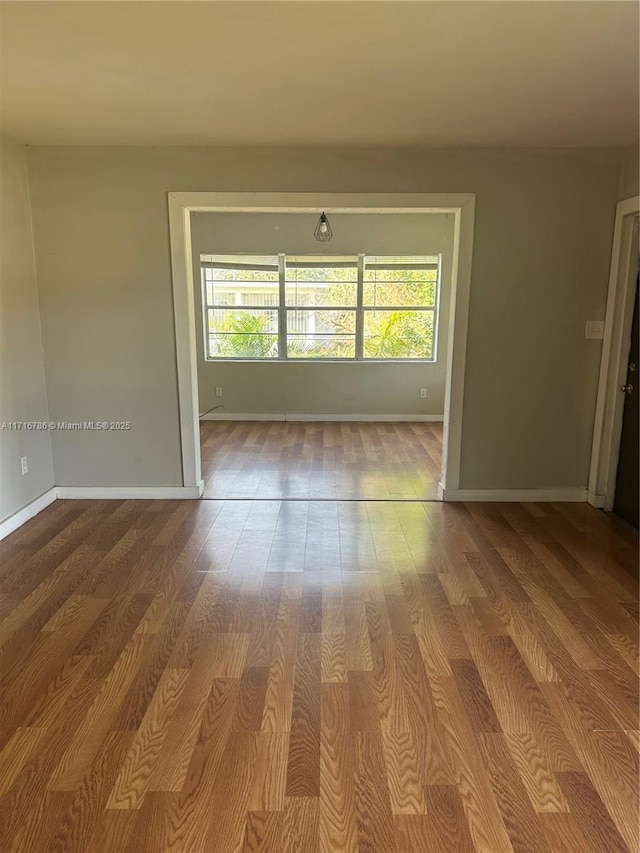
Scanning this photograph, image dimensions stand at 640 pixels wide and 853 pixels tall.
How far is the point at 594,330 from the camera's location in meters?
3.67

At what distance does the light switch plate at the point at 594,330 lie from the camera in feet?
12.0

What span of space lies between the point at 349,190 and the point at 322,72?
4.16 feet

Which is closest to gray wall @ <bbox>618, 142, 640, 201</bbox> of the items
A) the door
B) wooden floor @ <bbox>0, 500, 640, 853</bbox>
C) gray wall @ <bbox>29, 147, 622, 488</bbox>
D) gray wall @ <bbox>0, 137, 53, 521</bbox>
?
gray wall @ <bbox>29, 147, 622, 488</bbox>

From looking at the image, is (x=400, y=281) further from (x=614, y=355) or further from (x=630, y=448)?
(x=630, y=448)

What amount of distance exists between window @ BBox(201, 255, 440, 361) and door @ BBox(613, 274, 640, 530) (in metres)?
3.38

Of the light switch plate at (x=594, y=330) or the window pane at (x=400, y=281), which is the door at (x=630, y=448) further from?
the window pane at (x=400, y=281)

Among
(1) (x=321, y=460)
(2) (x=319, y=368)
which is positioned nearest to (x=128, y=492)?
(1) (x=321, y=460)

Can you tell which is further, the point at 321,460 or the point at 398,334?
the point at 398,334

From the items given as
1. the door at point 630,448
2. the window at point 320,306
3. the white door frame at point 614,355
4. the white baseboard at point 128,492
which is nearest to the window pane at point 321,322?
the window at point 320,306

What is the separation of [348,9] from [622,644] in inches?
108

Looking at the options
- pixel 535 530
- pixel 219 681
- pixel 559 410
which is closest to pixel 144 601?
pixel 219 681

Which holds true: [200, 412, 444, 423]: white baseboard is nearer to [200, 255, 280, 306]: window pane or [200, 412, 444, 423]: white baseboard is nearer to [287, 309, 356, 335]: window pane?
[287, 309, 356, 335]: window pane

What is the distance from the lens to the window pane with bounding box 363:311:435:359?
6.76 meters

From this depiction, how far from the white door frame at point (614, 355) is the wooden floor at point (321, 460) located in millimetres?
1240
